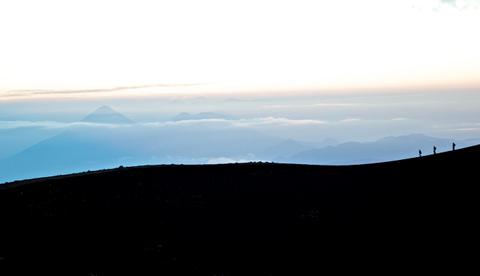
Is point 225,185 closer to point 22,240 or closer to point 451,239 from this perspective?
point 22,240

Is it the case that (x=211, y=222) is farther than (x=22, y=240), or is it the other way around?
(x=211, y=222)

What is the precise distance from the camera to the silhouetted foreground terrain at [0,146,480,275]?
27625mm

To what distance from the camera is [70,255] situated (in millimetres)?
30594

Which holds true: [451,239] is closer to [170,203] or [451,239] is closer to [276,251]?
[276,251]

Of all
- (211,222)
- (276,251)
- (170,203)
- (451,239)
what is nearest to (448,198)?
(451,239)

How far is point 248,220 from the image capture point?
35625 millimetres

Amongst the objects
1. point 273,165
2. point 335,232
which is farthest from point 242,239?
point 273,165

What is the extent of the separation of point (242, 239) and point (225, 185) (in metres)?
12.0

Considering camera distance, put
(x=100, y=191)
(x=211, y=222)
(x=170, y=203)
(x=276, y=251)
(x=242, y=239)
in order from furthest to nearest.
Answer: (x=100, y=191) → (x=170, y=203) → (x=211, y=222) → (x=242, y=239) → (x=276, y=251)

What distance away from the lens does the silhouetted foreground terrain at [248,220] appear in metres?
27.6

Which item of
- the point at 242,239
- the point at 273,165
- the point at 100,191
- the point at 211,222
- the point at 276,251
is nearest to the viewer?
the point at 276,251

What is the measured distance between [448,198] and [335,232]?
8121 mm

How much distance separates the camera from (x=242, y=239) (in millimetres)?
32250

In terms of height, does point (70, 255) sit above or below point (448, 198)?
below
